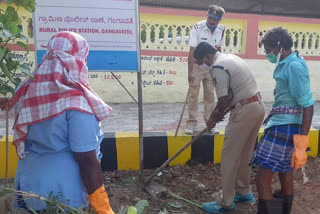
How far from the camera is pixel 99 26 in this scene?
278 cm

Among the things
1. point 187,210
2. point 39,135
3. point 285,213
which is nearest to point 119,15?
point 39,135

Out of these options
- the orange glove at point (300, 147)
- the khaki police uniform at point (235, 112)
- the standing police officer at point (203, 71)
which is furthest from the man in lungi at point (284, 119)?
the standing police officer at point (203, 71)

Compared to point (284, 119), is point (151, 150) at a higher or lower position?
lower

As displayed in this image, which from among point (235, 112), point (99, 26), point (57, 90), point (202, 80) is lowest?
point (235, 112)

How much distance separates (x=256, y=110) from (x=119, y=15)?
1447 millimetres

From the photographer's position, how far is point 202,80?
4.56m

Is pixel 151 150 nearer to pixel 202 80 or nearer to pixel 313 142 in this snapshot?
pixel 202 80

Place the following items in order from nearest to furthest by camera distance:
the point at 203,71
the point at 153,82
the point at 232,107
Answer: the point at 232,107
the point at 203,71
the point at 153,82

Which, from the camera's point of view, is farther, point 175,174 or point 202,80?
point 202,80

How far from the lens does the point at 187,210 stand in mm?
3029

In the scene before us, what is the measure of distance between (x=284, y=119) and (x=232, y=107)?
1.81 feet

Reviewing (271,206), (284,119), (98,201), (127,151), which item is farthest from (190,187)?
(98,201)

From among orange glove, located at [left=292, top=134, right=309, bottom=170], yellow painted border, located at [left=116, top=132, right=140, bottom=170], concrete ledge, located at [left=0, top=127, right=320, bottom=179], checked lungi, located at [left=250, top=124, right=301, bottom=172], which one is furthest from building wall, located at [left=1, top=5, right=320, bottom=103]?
orange glove, located at [left=292, top=134, right=309, bottom=170]

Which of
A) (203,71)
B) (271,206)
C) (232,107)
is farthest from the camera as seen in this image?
(203,71)
